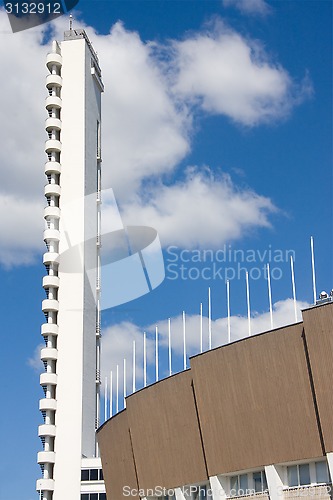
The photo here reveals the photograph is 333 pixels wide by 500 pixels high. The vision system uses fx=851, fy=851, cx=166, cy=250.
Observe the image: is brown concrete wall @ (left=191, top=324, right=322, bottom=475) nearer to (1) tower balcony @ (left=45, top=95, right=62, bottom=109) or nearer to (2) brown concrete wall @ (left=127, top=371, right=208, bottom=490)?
(2) brown concrete wall @ (left=127, top=371, right=208, bottom=490)

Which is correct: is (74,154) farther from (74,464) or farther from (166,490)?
(166,490)

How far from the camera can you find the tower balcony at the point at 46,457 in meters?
69.4

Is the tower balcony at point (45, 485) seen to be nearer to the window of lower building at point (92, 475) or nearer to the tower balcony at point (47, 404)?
the window of lower building at point (92, 475)

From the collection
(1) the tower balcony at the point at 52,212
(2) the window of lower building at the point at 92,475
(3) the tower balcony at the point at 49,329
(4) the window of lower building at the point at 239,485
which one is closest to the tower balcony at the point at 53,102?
(1) the tower balcony at the point at 52,212

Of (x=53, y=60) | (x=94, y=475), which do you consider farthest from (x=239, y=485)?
(x=53, y=60)

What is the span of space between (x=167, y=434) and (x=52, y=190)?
123 ft

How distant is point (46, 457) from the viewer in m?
69.6

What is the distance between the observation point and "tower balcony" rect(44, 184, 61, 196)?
249 ft

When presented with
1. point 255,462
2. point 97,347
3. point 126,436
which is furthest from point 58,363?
point 255,462

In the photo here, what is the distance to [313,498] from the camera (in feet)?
118

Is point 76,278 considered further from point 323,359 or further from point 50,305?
point 323,359

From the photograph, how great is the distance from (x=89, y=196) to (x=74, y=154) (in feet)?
13.4

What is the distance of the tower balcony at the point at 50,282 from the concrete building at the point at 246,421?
96.4ft

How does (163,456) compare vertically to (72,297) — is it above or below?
below
